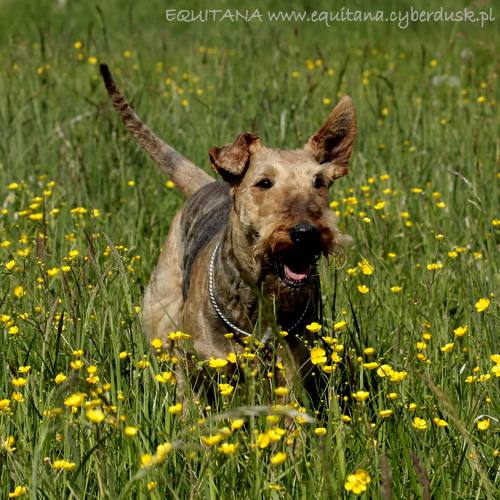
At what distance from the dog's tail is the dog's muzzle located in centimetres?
154

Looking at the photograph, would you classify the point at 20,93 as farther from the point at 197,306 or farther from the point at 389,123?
the point at 197,306

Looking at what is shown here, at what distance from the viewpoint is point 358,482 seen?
5.61ft

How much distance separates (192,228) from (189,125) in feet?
5.61

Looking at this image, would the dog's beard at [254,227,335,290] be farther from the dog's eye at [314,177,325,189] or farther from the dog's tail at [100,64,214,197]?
the dog's tail at [100,64,214,197]

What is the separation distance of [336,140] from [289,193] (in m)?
0.55

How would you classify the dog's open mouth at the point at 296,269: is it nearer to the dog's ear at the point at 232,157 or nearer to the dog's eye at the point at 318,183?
the dog's eye at the point at 318,183

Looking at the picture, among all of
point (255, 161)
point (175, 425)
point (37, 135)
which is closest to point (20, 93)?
point (37, 135)

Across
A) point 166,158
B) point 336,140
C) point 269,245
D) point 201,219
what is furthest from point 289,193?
point 166,158

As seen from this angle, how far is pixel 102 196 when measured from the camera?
4586 mm

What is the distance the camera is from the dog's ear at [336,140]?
127 inches

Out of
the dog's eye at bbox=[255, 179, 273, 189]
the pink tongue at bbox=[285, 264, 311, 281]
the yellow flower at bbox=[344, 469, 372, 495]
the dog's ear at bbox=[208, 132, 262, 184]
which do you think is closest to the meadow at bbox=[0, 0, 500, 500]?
the yellow flower at bbox=[344, 469, 372, 495]

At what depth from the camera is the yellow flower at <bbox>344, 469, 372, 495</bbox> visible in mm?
1676

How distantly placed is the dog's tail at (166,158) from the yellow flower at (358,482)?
8.77 ft

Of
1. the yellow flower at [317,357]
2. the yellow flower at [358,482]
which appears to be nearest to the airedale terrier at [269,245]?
the yellow flower at [317,357]
